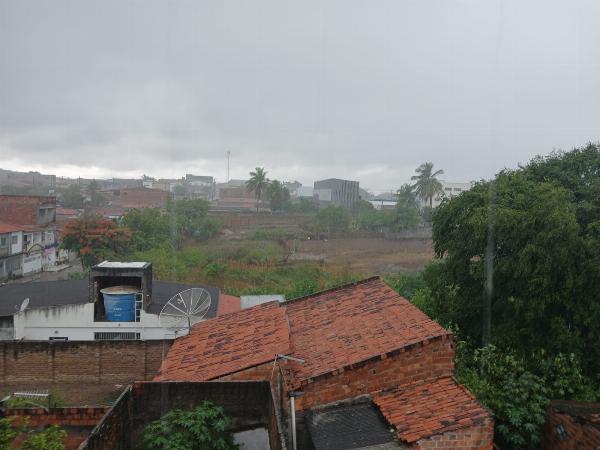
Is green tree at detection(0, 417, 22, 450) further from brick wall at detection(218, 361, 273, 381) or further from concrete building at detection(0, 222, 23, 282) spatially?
concrete building at detection(0, 222, 23, 282)

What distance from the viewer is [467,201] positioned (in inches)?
480

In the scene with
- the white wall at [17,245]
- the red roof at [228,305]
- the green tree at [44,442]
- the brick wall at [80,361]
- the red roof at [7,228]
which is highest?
the red roof at [7,228]

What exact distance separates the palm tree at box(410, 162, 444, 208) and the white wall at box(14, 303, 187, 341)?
35316 millimetres

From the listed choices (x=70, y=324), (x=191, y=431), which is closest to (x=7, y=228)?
(x=70, y=324)

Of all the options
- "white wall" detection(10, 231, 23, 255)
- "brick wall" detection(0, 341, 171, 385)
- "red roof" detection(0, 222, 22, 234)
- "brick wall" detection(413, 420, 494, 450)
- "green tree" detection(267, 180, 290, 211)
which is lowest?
"brick wall" detection(0, 341, 171, 385)

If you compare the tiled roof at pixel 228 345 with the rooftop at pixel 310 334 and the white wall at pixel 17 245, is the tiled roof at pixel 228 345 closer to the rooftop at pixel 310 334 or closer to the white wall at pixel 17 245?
the rooftop at pixel 310 334

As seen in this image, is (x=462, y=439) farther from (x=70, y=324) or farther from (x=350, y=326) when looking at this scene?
(x=70, y=324)

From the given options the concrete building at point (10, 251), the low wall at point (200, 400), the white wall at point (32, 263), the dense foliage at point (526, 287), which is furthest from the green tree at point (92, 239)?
the low wall at point (200, 400)

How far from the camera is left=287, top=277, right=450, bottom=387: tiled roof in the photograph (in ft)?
23.7

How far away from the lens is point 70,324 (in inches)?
535

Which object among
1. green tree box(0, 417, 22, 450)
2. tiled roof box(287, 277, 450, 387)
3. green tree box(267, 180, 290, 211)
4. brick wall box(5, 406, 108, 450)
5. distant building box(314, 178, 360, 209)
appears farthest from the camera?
distant building box(314, 178, 360, 209)

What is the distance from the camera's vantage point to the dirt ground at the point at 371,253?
3219 centimetres

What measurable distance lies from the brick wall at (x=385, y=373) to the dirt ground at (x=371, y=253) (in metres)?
22.3

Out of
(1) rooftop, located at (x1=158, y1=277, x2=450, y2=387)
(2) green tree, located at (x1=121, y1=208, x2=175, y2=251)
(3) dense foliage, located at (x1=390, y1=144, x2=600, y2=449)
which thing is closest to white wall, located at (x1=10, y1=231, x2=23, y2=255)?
(2) green tree, located at (x1=121, y1=208, x2=175, y2=251)
